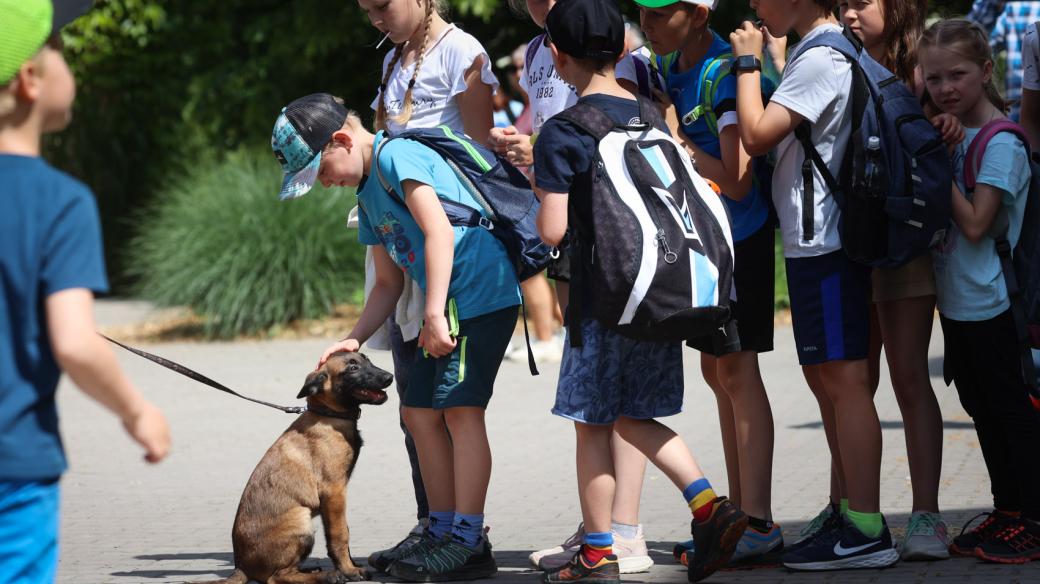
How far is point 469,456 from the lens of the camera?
488cm

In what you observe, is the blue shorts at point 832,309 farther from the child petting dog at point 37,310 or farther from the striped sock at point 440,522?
the child petting dog at point 37,310

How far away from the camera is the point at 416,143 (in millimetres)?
4934

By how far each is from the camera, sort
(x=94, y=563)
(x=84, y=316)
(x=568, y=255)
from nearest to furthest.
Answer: (x=84, y=316) → (x=568, y=255) → (x=94, y=563)

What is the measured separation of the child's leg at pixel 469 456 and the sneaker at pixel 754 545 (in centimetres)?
93

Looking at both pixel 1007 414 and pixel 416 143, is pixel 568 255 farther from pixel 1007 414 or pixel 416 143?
pixel 1007 414

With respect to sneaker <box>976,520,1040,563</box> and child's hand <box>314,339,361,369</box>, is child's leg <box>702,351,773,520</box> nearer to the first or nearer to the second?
sneaker <box>976,520,1040,563</box>

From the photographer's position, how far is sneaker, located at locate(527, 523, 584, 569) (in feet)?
16.5

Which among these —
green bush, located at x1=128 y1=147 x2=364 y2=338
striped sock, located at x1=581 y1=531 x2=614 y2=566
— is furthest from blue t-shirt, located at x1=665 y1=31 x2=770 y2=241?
green bush, located at x1=128 y1=147 x2=364 y2=338

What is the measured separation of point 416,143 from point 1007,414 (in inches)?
90.7

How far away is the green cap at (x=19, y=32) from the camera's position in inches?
112

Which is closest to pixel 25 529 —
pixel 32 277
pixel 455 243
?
pixel 32 277

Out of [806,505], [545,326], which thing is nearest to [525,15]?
[806,505]

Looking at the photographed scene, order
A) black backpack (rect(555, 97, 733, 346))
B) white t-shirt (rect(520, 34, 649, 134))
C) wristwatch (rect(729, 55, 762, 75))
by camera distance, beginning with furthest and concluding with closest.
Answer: white t-shirt (rect(520, 34, 649, 134)) → wristwatch (rect(729, 55, 762, 75)) → black backpack (rect(555, 97, 733, 346))

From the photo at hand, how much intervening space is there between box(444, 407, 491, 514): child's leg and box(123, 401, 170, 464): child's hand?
1.99 metres
